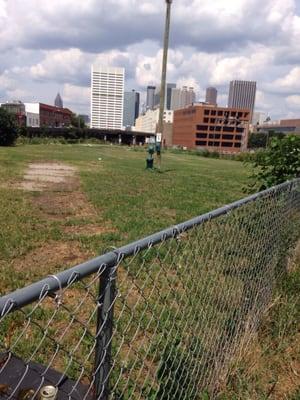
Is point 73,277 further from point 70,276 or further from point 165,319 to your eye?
point 165,319

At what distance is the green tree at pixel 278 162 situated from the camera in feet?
22.4

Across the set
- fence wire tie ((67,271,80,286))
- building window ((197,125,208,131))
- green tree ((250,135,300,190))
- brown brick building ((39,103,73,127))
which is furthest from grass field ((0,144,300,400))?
brown brick building ((39,103,73,127))

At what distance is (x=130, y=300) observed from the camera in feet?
15.3

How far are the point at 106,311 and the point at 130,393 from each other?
1191 millimetres

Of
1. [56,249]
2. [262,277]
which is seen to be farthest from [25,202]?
[262,277]

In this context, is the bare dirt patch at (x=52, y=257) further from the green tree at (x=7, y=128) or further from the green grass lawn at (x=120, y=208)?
the green tree at (x=7, y=128)

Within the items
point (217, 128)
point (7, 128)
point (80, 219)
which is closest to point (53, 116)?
point (217, 128)

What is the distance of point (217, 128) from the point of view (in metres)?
134

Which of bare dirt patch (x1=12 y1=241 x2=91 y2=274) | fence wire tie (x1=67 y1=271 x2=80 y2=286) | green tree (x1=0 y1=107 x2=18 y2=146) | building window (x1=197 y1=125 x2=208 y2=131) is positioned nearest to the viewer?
fence wire tie (x1=67 y1=271 x2=80 y2=286)

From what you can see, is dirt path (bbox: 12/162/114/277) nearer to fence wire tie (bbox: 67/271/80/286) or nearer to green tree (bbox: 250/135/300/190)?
green tree (bbox: 250/135/300/190)

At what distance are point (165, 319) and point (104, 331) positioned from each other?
85.7 inches

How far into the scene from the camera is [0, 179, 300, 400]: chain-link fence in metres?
1.74

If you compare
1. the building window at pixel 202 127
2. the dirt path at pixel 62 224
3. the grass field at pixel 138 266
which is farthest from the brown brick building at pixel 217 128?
the grass field at pixel 138 266

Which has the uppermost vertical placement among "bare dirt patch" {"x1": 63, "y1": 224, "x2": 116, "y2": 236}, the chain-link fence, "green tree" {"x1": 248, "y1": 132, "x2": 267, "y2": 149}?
the chain-link fence
